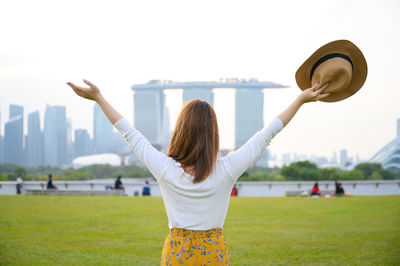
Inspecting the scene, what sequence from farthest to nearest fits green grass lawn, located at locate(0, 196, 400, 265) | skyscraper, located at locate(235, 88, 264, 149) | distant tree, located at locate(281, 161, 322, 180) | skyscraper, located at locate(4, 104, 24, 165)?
skyscraper, located at locate(235, 88, 264, 149)
skyscraper, located at locate(4, 104, 24, 165)
distant tree, located at locate(281, 161, 322, 180)
green grass lawn, located at locate(0, 196, 400, 265)

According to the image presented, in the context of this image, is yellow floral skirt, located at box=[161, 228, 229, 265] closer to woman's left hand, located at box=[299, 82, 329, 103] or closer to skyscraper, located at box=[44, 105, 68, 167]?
woman's left hand, located at box=[299, 82, 329, 103]

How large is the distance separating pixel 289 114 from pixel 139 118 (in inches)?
6143

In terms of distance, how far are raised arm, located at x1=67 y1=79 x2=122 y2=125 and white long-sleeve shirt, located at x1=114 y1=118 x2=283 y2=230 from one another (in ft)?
0.16

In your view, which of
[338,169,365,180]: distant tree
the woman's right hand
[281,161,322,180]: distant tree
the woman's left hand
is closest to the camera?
A: the woman's right hand

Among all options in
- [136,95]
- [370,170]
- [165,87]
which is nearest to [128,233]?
[370,170]

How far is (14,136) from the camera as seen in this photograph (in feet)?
328

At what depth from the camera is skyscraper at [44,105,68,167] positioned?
12737 centimetres

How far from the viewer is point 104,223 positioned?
1130 centimetres

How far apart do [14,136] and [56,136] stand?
3101 cm

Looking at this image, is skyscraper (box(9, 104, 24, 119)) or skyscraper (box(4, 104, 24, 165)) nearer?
skyscraper (box(9, 104, 24, 119))

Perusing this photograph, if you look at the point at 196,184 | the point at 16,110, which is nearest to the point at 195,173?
the point at 196,184

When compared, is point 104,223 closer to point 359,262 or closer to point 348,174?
point 359,262

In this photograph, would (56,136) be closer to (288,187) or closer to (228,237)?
(288,187)

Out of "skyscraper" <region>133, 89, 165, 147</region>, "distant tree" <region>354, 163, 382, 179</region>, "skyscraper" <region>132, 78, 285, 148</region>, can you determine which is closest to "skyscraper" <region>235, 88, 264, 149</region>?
"skyscraper" <region>132, 78, 285, 148</region>
